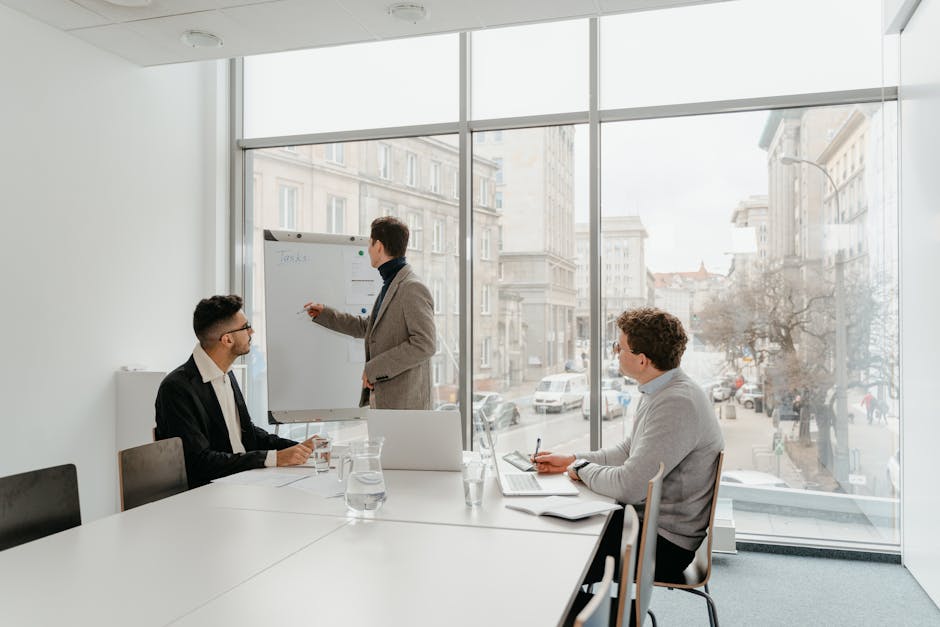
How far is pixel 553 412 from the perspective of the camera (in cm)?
455

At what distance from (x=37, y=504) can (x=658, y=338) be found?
2.07 meters

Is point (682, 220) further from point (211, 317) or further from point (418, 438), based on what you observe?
point (211, 317)

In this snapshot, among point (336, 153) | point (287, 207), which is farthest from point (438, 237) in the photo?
point (287, 207)

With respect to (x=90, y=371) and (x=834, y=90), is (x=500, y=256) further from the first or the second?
(x=90, y=371)

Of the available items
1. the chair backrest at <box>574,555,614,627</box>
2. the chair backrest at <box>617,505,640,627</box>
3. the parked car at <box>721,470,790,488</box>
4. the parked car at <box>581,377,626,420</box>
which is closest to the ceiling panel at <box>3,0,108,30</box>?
the parked car at <box>581,377,626,420</box>

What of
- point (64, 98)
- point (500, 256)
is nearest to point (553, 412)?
point (500, 256)

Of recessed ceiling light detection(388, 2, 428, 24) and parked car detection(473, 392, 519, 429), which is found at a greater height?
recessed ceiling light detection(388, 2, 428, 24)

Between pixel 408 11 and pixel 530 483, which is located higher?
pixel 408 11

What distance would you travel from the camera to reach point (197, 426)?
9.19 feet

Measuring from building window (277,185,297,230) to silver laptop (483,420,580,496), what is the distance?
3.01 meters

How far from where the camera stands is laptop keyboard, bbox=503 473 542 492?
7.89ft

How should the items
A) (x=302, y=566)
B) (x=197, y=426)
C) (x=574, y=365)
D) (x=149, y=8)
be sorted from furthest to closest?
(x=574, y=365) → (x=149, y=8) → (x=197, y=426) → (x=302, y=566)

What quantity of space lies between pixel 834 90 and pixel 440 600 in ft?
12.6

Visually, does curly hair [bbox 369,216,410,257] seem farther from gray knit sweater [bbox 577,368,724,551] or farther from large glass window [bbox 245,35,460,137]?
gray knit sweater [bbox 577,368,724,551]
